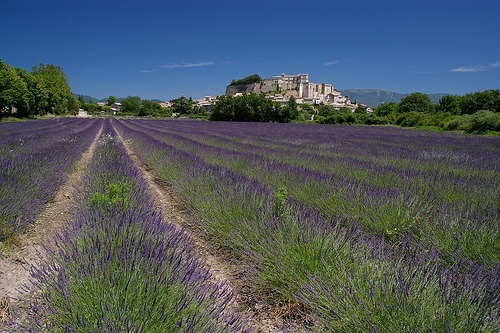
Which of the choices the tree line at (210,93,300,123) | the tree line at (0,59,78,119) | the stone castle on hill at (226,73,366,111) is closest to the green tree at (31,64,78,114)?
the tree line at (0,59,78,119)

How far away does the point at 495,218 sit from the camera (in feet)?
6.95

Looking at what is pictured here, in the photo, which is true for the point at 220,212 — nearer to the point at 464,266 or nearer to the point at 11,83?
the point at 464,266

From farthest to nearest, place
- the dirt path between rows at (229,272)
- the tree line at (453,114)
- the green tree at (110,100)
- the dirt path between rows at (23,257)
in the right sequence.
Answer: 1. the green tree at (110,100)
2. the tree line at (453,114)
3. the dirt path between rows at (229,272)
4. the dirt path between rows at (23,257)

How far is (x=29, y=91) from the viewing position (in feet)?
111

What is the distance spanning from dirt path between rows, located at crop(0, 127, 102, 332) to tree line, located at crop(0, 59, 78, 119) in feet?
115

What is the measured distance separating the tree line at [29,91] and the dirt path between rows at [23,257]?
35.1m

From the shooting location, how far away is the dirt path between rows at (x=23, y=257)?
1616 millimetres

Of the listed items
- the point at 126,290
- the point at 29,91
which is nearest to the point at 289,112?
the point at 29,91

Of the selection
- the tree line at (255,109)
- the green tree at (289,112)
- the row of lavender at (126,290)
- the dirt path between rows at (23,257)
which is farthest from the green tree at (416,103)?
the row of lavender at (126,290)

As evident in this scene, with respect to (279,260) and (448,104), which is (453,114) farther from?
(279,260)

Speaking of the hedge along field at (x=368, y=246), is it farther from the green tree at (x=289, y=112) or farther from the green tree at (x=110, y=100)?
the green tree at (x=110, y=100)

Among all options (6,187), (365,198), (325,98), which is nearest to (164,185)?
(6,187)

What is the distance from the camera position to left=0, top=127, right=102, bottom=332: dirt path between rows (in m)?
1.62

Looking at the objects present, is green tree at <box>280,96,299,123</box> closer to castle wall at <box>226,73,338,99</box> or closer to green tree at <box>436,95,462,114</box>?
green tree at <box>436,95,462,114</box>
